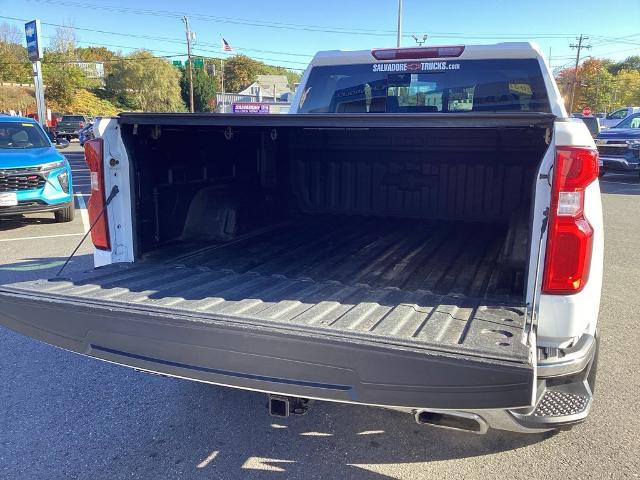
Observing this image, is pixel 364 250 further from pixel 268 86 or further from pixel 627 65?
pixel 627 65

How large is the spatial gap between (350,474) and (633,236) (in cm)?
799

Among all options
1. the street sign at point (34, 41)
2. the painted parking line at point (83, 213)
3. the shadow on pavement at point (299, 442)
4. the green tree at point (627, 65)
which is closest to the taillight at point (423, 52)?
the shadow on pavement at point (299, 442)

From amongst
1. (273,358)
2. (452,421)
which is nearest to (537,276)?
(452,421)

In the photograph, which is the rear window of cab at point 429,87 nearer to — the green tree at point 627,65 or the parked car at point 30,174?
the parked car at point 30,174

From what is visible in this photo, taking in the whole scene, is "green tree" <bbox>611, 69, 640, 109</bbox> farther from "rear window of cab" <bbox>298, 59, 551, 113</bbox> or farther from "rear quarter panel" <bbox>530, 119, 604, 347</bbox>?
"rear quarter panel" <bbox>530, 119, 604, 347</bbox>

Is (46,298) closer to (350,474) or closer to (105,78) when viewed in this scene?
(350,474)

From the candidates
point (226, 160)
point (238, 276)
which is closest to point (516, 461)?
point (238, 276)

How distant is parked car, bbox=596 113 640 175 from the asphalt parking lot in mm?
14502

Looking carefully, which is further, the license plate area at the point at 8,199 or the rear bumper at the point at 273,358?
the license plate area at the point at 8,199

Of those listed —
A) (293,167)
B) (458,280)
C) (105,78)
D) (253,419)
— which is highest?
(105,78)

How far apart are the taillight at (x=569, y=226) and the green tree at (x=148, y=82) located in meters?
67.2

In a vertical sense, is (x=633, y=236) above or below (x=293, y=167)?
below

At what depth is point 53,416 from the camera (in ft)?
10.9

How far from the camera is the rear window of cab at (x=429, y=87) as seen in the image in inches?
177
